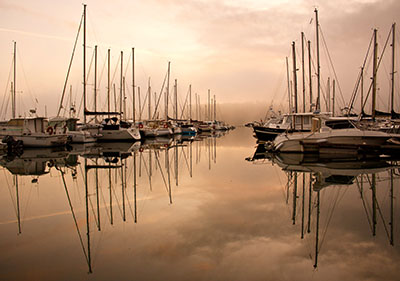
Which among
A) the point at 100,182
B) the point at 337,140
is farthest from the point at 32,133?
the point at 337,140

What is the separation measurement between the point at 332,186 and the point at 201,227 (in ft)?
20.4

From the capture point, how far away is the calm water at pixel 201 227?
18.7 feet

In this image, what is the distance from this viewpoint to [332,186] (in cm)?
1232

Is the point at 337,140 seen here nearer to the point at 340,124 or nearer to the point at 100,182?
the point at 340,124

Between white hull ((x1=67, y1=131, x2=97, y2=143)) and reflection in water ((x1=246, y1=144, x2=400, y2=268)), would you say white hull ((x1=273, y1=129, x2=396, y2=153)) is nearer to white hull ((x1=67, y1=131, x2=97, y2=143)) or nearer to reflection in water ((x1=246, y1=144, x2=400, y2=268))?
reflection in water ((x1=246, y1=144, x2=400, y2=268))

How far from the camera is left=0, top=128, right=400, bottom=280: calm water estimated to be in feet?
18.7

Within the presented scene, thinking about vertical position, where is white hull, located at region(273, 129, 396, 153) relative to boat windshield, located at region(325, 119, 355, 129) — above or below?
below

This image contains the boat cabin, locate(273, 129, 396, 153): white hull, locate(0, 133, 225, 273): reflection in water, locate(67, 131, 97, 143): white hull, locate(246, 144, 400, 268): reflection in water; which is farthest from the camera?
locate(67, 131, 97, 143): white hull

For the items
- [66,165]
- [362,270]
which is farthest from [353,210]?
[66,165]

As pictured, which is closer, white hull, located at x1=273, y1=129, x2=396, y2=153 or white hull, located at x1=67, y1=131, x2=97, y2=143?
white hull, located at x1=273, y1=129, x2=396, y2=153

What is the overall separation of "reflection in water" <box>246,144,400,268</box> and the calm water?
0.13 ft

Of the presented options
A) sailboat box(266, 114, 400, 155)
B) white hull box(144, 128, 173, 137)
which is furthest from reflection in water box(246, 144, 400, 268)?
white hull box(144, 128, 173, 137)

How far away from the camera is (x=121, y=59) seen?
158ft

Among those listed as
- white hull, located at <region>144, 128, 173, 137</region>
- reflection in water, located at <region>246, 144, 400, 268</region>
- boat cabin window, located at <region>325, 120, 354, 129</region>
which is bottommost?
reflection in water, located at <region>246, 144, 400, 268</region>
